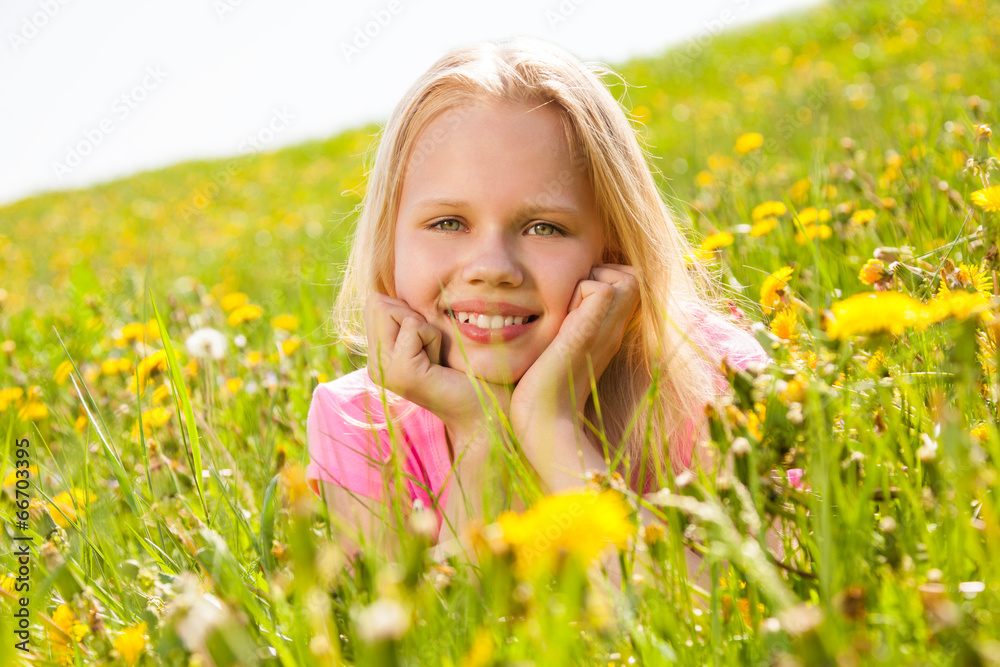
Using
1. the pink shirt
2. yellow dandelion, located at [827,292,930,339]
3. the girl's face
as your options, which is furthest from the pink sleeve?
yellow dandelion, located at [827,292,930,339]

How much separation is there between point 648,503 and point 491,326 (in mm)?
891

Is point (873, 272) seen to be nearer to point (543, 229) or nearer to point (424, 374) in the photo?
point (543, 229)

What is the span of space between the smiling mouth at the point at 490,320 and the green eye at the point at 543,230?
20 centimetres

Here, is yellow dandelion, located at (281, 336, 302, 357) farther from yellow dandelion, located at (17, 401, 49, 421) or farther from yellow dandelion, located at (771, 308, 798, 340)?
yellow dandelion, located at (771, 308, 798, 340)

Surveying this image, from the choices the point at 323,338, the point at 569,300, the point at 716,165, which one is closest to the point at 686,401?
the point at 569,300

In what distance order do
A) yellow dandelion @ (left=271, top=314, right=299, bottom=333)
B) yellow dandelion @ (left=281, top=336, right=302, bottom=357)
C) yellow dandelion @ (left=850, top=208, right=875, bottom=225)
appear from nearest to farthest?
yellow dandelion @ (left=850, top=208, right=875, bottom=225), yellow dandelion @ (left=281, top=336, right=302, bottom=357), yellow dandelion @ (left=271, top=314, right=299, bottom=333)

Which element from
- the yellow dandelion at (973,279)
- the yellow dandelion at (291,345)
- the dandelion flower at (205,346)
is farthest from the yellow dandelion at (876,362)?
the yellow dandelion at (291,345)

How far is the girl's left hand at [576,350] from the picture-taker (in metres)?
1.59

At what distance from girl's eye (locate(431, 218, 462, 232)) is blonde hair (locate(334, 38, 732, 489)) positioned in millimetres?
210

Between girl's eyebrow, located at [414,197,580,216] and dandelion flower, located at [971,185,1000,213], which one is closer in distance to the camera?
dandelion flower, located at [971,185,1000,213]

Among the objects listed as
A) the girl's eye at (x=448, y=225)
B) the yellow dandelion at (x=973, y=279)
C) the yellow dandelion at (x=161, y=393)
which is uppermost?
the girl's eye at (x=448, y=225)

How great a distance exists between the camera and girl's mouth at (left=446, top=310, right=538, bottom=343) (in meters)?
1.72

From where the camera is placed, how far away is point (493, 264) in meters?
1.62

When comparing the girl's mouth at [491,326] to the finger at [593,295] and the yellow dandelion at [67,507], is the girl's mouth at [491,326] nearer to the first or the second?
the finger at [593,295]
